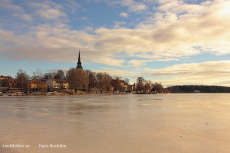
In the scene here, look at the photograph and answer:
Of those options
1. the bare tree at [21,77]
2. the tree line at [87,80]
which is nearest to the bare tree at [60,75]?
the tree line at [87,80]

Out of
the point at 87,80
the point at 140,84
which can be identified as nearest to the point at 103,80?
the point at 87,80

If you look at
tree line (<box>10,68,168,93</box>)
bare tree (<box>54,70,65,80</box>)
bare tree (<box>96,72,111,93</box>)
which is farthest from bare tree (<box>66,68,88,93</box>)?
bare tree (<box>54,70,65,80</box>)

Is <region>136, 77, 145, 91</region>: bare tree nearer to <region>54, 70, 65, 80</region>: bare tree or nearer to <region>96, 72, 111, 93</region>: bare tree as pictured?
<region>96, 72, 111, 93</region>: bare tree

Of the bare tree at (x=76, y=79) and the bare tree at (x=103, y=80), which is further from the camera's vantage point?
the bare tree at (x=103, y=80)

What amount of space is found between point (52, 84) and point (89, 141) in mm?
103227

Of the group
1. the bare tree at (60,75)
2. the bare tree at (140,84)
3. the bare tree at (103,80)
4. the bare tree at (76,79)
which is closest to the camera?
the bare tree at (76,79)

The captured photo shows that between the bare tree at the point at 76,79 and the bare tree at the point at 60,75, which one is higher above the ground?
the bare tree at the point at 60,75

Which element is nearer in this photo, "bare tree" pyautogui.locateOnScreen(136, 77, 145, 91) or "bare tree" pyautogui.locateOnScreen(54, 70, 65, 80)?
"bare tree" pyautogui.locateOnScreen(54, 70, 65, 80)

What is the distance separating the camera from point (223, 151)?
5.98 meters

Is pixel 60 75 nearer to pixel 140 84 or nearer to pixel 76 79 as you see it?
pixel 140 84

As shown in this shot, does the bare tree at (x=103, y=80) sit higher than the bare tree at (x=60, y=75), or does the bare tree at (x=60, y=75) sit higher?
the bare tree at (x=60, y=75)

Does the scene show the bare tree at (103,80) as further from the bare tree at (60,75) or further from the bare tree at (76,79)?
the bare tree at (60,75)

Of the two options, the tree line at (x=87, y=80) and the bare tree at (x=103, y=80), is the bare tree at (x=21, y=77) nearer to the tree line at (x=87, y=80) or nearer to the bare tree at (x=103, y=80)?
the tree line at (x=87, y=80)

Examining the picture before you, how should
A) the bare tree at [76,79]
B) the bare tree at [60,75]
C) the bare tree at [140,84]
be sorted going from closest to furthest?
1. the bare tree at [76,79]
2. the bare tree at [60,75]
3. the bare tree at [140,84]
